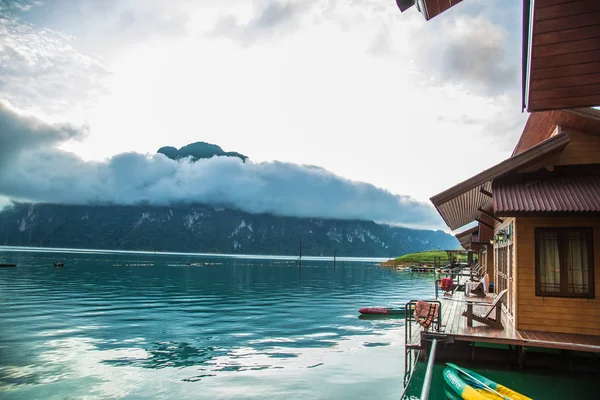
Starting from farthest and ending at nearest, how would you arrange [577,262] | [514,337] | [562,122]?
[562,122] < [577,262] < [514,337]

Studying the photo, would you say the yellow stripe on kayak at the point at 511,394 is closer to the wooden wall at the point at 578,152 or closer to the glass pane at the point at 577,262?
→ the glass pane at the point at 577,262

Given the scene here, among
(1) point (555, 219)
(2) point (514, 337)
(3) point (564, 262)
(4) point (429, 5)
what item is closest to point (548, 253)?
(3) point (564, 262)

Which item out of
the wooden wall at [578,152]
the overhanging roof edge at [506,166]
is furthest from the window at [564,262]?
the wooden wall at [578,152]

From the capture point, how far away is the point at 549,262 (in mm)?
12742

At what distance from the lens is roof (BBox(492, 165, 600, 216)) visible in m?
12.0

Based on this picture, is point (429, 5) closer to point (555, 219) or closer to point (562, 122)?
point (555, 219)

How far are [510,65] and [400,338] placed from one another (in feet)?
54.6

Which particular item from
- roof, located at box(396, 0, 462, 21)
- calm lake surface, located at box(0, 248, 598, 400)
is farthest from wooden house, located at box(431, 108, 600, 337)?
roof, located at box(396, 0, 462, 21)

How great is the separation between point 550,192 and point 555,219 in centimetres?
79

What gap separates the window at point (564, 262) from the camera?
40.4 ft

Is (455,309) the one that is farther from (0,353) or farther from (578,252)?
(0,353)

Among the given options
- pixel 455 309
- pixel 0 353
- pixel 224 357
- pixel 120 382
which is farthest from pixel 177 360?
pixel 455 309

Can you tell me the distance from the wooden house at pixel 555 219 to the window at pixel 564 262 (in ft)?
0.08

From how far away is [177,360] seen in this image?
1817cm
